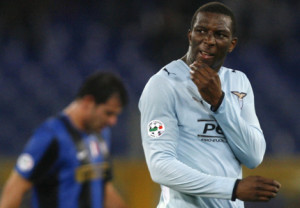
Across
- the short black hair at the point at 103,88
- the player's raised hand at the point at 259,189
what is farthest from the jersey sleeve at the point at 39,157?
the player's raised hand at the point at 259,189

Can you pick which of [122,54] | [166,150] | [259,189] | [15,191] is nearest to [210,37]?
[166,150]

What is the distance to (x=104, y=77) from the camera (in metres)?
3.08

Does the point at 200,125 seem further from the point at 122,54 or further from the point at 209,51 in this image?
the point at 122,54

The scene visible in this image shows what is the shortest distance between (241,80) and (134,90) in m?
3.87

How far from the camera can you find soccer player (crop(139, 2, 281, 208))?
2.40 m

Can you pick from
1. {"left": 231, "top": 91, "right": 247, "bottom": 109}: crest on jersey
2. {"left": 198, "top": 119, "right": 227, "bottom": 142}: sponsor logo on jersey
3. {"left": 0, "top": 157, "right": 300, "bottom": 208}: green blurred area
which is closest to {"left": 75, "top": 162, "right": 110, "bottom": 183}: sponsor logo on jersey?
{"left": 198, "top": 119, "right": 227, "bottom": 142}: sponsor logo on jersey

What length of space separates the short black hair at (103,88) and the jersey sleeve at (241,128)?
65 cm

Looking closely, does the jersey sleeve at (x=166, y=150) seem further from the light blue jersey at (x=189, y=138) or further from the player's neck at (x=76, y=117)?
the player's neck at (x=76, y=117)

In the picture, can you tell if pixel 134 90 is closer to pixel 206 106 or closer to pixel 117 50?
pixel 117 50

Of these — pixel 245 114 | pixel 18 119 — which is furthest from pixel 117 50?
pixel 245 114

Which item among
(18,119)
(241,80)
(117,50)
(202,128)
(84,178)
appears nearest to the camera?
(202,128)

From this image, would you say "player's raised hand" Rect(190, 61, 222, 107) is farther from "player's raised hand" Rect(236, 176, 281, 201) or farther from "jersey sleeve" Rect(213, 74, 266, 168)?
"player's raised hand" Rect(236, 176, 281, 201)

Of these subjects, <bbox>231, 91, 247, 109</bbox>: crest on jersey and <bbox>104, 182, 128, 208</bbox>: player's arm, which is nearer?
<bbox>231, 91, 247, 109</bbox>: crest on jersey

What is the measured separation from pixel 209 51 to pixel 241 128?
351 millimetres
